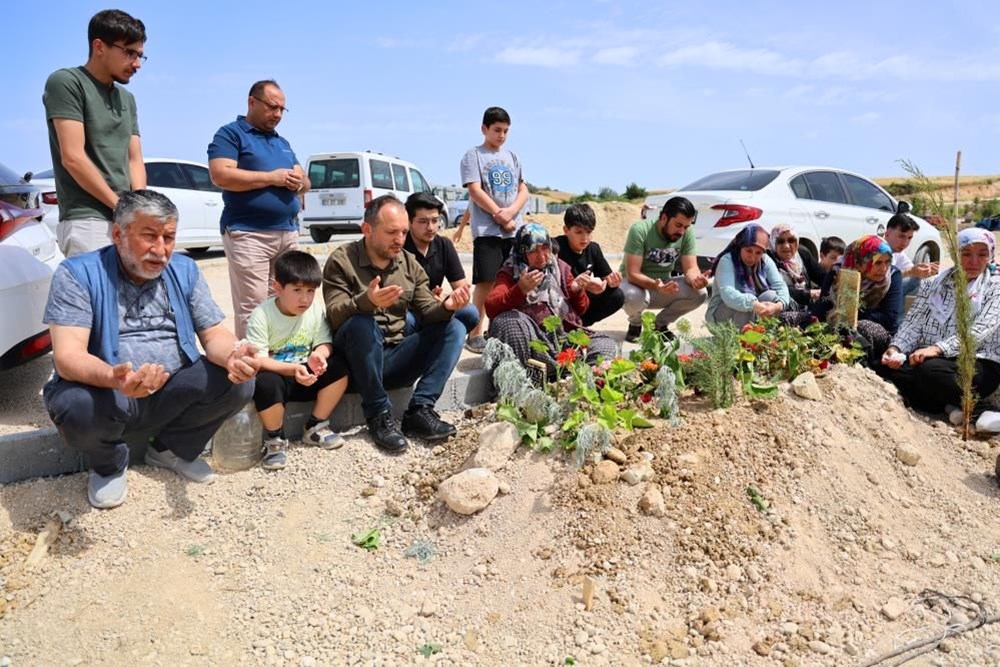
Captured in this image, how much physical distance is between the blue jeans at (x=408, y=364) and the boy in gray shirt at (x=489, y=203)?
1.20 meters

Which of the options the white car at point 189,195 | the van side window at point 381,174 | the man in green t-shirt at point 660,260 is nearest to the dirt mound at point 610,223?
the van side window at point 381,174

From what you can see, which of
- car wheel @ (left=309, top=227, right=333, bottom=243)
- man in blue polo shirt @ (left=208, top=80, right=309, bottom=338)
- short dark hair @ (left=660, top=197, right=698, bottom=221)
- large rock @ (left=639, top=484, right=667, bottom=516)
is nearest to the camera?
large rock @ (left=639, top=484, right=667, bottom=516)

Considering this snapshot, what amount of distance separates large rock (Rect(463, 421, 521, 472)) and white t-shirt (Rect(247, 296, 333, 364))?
993mm

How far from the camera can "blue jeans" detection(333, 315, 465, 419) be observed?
12.7ft

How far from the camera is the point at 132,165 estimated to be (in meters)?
3.95

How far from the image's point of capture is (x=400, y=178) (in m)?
14.8

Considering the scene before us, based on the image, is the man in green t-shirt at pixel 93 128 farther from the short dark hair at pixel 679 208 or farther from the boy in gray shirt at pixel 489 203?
the short dark hair at pixel 679 208

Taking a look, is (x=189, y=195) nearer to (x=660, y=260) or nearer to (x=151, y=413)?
(x=660, y=260)

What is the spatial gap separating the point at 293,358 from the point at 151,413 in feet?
2.44

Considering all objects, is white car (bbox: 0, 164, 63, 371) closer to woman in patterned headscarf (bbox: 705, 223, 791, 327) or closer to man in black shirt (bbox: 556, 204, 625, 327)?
man in black shirt (bbox: 556, 204, 625, 327)

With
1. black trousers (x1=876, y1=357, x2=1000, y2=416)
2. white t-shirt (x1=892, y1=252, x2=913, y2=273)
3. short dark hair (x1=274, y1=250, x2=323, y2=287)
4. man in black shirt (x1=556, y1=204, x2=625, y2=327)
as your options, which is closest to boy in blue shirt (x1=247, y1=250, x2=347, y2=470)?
short dark hair (x1=274, y1=250, x2=323, y2=287)

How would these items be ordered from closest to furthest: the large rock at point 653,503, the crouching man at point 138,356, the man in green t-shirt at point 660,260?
1. the crouching man at point 138,356
2. the large rock at point 653,503
3. the man in green t-shirt at point 660,260

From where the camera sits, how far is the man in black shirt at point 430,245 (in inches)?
186

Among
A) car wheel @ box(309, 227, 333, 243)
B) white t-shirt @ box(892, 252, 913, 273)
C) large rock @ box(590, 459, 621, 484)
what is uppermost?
car wheel @ box(309, 227, 333, 243)
